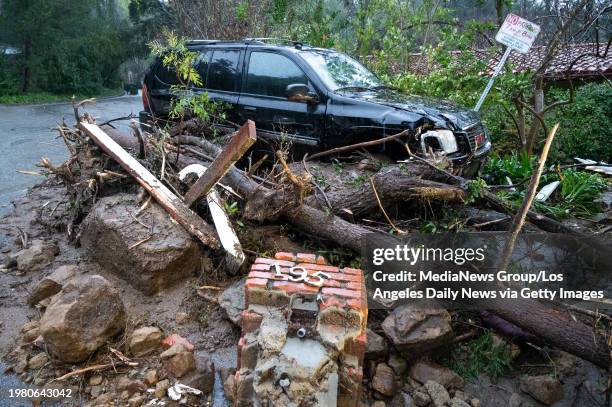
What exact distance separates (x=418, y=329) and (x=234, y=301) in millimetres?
1393

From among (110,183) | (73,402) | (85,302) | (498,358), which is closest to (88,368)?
(73,402)

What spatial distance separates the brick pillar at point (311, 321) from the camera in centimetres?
207

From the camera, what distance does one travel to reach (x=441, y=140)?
14.3 feet

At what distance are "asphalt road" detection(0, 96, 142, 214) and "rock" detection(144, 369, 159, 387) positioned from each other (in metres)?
3.69

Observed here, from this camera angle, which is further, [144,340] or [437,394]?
[144,340]

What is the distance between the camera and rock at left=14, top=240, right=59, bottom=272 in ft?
13.4

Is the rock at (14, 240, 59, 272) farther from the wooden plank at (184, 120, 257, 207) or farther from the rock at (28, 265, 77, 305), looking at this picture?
the wooden plank at (184, 120, 257, 207)

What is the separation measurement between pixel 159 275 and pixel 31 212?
308cm

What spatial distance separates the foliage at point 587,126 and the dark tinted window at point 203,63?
6.27 m

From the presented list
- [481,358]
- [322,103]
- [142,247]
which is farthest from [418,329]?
[322,103]

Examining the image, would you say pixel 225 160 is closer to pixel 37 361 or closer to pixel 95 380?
pixel 95 380

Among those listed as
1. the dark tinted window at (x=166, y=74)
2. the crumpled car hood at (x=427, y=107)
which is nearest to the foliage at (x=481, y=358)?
the crumpled car hood at (x=427, y=107)

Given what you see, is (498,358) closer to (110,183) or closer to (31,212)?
(110,183)

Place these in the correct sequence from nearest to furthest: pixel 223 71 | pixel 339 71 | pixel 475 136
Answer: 1. pixel 475 136
2. pixel 339 71
3. pixel 223 71
